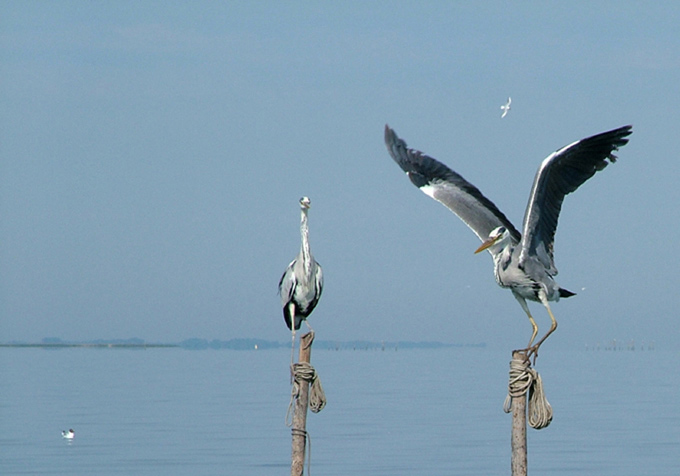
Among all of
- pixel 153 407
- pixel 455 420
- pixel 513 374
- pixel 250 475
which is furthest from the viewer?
pixel 153 407

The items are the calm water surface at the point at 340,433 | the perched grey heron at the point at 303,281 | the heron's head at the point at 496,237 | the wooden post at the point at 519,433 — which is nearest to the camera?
the wooden post at the point at 519,433

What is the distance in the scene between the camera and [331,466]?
24016mm

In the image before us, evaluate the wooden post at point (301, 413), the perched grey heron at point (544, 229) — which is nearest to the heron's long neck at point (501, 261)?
the perched grey heron at point (544, 229)

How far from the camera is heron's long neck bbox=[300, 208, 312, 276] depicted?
48.5ft

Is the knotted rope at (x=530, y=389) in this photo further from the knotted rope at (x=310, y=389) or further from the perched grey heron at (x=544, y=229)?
the knotted rope at (x=310, y=389)

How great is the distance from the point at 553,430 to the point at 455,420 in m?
3.25

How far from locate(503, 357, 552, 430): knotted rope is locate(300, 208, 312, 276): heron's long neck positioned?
3.74 m

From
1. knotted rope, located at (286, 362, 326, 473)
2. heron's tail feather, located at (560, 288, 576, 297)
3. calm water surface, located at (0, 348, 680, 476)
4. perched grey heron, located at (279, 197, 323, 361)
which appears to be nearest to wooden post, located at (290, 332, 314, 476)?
knotted rope, located at (286, 362, 326, 473)

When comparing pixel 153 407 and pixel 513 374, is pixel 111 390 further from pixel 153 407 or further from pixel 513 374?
pixel 513 374

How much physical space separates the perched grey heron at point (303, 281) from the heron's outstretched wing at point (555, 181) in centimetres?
312

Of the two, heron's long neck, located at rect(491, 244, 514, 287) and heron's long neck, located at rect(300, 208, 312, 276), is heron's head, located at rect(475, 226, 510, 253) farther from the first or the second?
heron's long neck, located at rect(300, 208, 312, 276)

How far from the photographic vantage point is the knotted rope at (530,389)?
11680 millimetres

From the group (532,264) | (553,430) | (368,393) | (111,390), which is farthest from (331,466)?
(111,390)

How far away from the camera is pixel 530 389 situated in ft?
38.8
